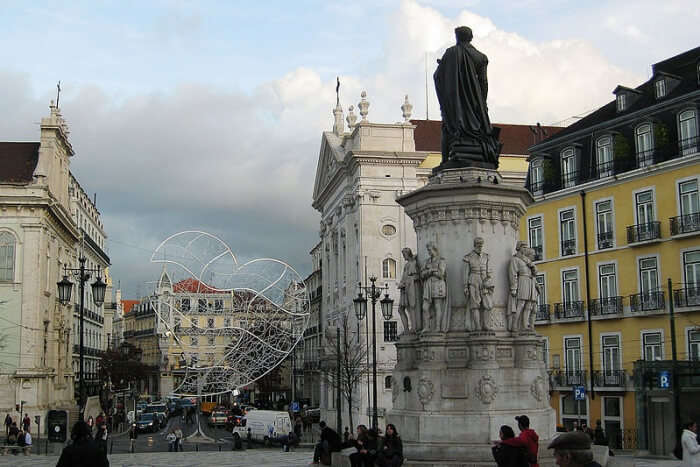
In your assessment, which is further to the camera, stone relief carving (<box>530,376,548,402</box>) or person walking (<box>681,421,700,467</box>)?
stone relief carving (<box>530,376,548,402</box>)

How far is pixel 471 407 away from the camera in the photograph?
56.4ft

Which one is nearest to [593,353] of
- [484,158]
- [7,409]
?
[484,158]

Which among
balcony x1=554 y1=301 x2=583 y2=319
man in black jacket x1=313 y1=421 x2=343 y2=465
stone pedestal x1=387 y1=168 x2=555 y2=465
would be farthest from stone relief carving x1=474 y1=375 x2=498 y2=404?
balcony x1=554 y1=301 x2=583 y2=319

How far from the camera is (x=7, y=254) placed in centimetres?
5731

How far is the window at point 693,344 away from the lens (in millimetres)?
36750

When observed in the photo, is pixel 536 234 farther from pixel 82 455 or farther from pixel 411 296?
pixel 82 455

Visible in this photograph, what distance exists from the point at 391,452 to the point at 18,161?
5207 cm

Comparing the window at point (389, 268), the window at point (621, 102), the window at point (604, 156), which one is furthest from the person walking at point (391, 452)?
the window at point (389, 268)

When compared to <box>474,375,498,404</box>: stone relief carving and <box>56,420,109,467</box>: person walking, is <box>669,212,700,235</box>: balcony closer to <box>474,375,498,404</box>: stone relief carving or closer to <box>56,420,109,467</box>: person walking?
<box>474,375,498,404</box>: stone relief carving

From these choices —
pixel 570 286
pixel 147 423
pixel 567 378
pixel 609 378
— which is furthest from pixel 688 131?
pixel 147 423

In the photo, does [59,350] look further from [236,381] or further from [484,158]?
[484,158]

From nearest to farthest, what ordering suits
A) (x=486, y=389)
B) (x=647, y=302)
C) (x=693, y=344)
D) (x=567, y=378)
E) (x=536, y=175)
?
1. (x=486, y=389)
2. (x=693, y=344)
3. (x=647, y=302)
4. (x=567, y=378)
5. (x=536, y=175)

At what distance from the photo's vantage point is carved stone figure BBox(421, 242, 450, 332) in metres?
17.9

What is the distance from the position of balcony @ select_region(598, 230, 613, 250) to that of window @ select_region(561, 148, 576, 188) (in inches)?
129
